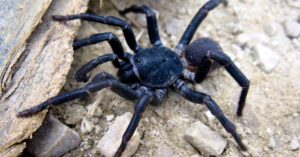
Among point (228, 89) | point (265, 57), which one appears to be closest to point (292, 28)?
point (265, 57)

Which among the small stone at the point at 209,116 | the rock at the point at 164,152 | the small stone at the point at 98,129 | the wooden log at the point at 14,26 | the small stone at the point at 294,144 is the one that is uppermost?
the wooden log at the point at 14,26

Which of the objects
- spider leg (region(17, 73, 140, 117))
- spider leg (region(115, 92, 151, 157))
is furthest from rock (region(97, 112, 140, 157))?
spider leg (region(17, 73, 140, 117))

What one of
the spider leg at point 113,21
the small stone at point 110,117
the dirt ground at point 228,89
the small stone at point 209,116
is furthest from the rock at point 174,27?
the small stone at point 110,117

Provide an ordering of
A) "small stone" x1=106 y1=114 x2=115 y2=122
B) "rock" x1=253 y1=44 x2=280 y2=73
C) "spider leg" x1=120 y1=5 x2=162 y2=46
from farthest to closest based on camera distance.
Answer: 1. "rock" x1=253 y1=44 x2=280 y2=73
2. "spider leg" x1=120 y1=5 x2=162 y2=46
3. "small stone" x1=106 y1=114 x2=115 y2=122

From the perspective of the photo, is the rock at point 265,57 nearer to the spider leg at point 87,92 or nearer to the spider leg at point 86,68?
the spider leg at point 87,92

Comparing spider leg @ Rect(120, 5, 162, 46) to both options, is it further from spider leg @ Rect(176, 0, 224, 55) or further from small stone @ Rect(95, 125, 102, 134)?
small stone @ Rect(95, 125, 102, 134)

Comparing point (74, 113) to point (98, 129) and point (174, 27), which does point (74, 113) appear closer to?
point (98, 129)

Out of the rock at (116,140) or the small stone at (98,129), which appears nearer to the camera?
the rock at (116,140)
